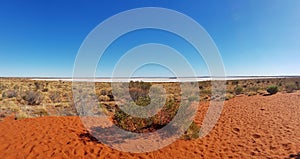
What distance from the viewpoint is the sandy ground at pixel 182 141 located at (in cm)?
626

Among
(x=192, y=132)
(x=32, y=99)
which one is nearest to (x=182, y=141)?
(x=192, y=132)

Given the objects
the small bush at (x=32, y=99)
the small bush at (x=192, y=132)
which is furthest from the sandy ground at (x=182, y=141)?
the small bush at (x=32, y=99)

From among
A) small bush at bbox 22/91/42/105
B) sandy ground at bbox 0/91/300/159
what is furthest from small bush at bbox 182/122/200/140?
small bush at bbox 22/91/42/105

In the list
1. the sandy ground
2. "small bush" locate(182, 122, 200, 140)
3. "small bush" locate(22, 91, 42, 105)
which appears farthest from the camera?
"small bush" locate(22, 91, 42, 105)

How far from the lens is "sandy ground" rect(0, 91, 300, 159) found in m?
6.26

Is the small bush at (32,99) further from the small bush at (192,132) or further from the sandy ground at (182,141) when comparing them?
the small bush at (192,132)

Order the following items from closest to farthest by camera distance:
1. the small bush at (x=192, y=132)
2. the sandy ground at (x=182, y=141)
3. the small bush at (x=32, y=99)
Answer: the sandy ground at (x=182, y=141) < the small bush at (x=192, y=132) < the small bush at (x=32, y=99)

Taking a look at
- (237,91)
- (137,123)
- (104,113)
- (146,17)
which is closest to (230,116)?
(137,123)

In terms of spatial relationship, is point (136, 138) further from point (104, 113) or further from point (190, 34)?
point (190, 34)

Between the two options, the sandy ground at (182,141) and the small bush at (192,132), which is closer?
the sandy ground at (182,141)

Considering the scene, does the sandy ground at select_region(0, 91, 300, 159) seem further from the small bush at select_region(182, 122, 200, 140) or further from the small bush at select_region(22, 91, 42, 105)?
the small bush at select_region(22, 91, 42, 105)

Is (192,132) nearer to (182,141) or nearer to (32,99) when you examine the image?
(182,141)

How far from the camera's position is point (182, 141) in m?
7.35

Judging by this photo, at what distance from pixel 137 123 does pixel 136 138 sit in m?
0.90
